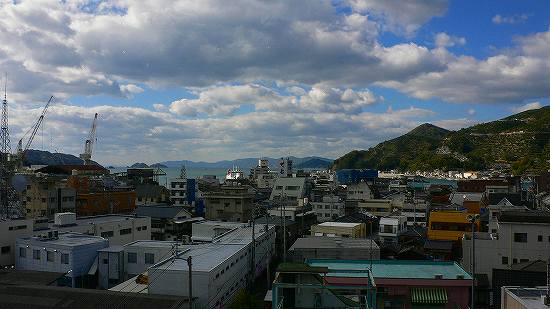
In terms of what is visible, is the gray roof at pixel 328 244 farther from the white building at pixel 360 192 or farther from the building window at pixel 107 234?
the white building at pixel 360 192

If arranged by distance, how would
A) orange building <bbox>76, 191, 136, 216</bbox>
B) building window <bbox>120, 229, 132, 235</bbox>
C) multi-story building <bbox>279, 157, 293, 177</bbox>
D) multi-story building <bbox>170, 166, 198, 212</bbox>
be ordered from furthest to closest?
multi-story building <bbox>279, 157, 293, 177</bbox>, multi-story building <bbox>170, 166, 198, 212</bbox>, orange building <bbox>76, 191, 136, 216</bbox>, building window <bbox>120, 229, 132, 235</bbox>

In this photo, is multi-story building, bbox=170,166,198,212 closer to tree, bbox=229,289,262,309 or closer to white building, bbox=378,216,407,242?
white building, bbox=378,216,407,242

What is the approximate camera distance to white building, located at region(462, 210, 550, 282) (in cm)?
2202

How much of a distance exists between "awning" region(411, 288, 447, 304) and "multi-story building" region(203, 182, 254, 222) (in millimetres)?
24286

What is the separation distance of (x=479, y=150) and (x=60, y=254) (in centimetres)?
12727

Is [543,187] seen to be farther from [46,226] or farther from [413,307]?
[46,226]

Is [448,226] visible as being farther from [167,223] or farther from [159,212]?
[159,212]

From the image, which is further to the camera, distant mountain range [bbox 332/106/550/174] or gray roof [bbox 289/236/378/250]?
distant mountain range [bbox 332/106/550/174]

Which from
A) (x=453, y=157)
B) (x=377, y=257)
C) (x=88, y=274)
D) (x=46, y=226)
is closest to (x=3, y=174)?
(x=46, y=226)

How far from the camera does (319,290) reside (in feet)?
35.8

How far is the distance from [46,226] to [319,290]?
2427 centimetres

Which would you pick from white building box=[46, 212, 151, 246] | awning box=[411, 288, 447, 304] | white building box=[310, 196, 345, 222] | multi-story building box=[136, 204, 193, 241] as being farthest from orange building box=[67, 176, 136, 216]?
awning box=[411, 288, 447, 304]

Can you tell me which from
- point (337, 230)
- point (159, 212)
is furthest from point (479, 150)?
point (159, 212)

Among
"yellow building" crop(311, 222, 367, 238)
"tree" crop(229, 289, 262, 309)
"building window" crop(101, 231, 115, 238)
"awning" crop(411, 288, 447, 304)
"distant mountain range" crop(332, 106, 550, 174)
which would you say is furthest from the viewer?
"distant mountain range" crop(332, 106, 550, 174)
